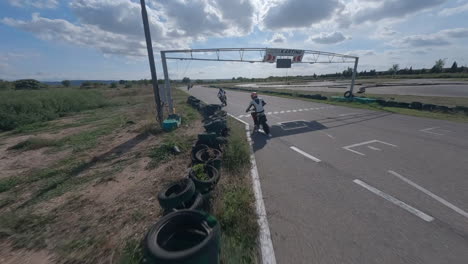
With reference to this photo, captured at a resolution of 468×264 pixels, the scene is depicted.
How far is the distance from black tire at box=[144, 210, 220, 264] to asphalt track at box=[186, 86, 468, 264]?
100cm

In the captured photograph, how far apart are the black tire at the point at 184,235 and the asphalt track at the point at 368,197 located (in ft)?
3.29

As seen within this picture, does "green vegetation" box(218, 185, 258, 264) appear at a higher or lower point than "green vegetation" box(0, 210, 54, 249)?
higher

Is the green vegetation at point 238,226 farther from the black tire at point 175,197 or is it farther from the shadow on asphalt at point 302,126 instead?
the shadow on asphalt at point 302,126

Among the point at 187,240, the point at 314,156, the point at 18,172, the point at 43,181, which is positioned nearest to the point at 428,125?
the point at 314,156

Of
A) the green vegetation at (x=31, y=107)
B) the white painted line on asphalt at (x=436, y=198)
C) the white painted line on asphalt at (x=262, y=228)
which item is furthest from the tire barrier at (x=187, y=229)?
the green vegetation at (x=31, y=107)

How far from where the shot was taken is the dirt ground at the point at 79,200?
292cm

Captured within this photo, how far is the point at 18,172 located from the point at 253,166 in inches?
289

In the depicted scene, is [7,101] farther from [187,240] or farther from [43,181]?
[187,240]

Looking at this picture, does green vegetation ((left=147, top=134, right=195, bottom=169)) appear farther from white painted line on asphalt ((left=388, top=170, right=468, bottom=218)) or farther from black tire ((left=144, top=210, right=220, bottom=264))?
white painted line on asphalt ((left=388, top=170, right=468, bottom=218))

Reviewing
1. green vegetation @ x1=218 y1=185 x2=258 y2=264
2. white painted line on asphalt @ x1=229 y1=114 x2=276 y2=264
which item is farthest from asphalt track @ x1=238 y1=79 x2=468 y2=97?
green vegetation @ x1=218 y1=185 x2=258 y2=264

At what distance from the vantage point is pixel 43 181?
17.0ft

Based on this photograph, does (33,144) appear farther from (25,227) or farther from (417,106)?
(417,106)

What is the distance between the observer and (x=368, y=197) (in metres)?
3.72

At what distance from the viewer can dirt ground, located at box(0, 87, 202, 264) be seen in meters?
2.92
